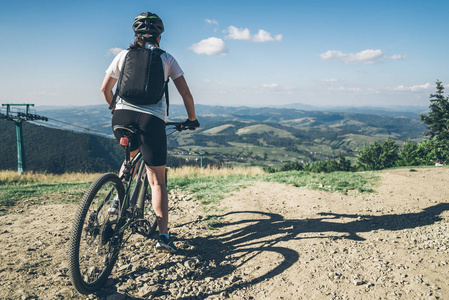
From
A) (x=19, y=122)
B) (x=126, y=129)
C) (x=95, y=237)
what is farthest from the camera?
(x=19, y=122)

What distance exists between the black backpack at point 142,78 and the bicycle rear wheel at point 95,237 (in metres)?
0.80

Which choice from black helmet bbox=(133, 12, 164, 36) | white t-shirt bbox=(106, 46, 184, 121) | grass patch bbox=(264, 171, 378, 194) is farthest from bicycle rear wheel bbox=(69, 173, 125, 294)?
grass patch bbox=(264, 171, 378, 194)

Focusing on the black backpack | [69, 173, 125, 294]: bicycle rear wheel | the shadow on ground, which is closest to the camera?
[69, 173, 125, 294]: bicycle rear wheel

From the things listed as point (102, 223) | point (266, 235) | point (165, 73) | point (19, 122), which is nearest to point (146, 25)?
point (165, 73)

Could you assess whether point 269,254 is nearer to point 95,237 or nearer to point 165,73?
point 95,237

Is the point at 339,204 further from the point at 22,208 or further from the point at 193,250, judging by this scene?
the point at 22,208

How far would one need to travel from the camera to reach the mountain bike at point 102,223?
7.09 feet

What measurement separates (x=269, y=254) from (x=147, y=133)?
77.6 inches

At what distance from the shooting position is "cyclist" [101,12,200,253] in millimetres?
2646

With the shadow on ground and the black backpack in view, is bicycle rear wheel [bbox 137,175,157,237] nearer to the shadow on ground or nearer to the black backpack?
the shadow on ground

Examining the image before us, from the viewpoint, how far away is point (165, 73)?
269cm

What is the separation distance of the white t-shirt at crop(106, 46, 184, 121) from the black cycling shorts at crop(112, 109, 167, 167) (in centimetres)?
5

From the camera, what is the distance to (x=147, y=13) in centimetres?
275

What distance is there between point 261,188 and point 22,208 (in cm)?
492
